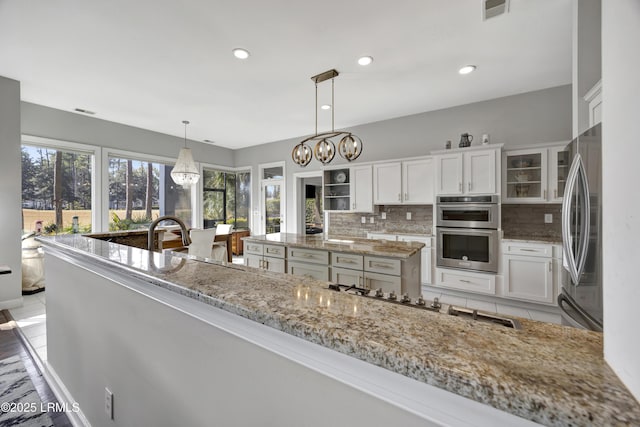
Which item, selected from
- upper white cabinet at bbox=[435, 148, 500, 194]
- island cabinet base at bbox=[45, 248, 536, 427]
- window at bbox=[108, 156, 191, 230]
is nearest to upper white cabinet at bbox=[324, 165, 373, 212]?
upper white cabinet at bbox=[435, 148, 500, 194]

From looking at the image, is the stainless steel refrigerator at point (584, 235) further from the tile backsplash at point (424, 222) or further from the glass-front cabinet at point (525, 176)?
the tile backsplash at point (424, 222)

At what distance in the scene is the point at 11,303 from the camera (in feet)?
11.0

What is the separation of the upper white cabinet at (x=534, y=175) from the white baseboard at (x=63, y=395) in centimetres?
451

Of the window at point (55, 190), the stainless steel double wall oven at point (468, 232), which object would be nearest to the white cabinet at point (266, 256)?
the stainless steel double wall oven at point (468, 232)

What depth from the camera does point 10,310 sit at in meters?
3.29

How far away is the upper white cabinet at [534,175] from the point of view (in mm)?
3316

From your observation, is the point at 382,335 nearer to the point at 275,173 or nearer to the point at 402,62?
the point at 402,62

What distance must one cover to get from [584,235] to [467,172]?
2.23 m

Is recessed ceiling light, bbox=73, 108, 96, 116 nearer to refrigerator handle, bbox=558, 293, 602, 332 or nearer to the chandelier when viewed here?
the chandelier

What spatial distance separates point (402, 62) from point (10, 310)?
5.47 meters

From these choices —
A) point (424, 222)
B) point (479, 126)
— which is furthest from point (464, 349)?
point (479, 126)

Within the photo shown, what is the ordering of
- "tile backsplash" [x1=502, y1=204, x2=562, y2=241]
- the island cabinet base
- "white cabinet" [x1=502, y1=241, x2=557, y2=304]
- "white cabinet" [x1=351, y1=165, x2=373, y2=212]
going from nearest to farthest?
the island cabinet base → "white cabinet" [x1=502, y1=241, x2=557, y2=304] → "tile backsplash" [x1=502, y1=204, x2=562, y2=241] → "white cabinet" [x1=351, y1=165, x2=373, y2=212]

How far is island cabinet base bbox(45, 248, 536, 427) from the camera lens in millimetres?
478

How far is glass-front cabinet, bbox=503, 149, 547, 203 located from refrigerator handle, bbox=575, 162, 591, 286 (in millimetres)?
2065
